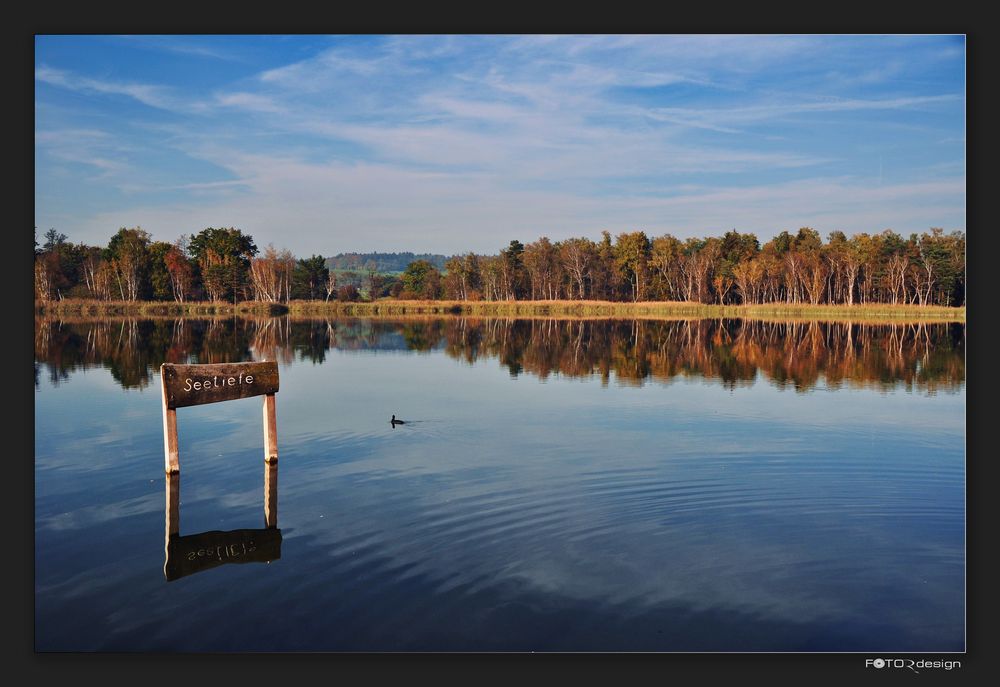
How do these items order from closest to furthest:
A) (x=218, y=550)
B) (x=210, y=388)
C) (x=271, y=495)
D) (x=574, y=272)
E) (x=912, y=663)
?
(x=912, y=663) → (x=218, y=550) → (x=271, y=495) → (x=210, y=388) → (x=574, y=272)

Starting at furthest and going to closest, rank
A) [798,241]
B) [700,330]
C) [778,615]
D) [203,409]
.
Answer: [798,241]
[700,330]
[203,409]
[778,615]

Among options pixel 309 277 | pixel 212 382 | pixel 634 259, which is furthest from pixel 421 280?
pixel 212 382

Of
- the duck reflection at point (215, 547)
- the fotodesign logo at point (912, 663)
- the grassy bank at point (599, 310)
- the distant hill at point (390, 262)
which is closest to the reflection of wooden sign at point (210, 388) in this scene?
the duck reflection at point (215, 547)

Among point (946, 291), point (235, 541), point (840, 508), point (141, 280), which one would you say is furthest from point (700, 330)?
point (235, 541)

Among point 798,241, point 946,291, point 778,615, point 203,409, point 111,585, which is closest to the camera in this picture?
point 778,615

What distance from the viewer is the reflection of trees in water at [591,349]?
27.8 m

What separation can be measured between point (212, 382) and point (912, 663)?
973 centimetres

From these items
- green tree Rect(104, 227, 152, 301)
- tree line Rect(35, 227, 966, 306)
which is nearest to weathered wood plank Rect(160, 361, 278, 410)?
tree line Rect(35, 227, 966, 306)

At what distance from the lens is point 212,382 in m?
12.4

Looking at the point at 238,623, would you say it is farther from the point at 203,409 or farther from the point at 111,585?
the point at 203,409

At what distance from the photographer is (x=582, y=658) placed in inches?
290

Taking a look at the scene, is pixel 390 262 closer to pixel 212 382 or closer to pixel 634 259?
pixel 634 259

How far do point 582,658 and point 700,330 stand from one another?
50.6 m

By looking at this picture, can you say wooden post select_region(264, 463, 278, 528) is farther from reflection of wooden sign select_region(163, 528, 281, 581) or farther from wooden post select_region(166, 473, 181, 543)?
wooden post select_region(166, 473, 181, 543)
